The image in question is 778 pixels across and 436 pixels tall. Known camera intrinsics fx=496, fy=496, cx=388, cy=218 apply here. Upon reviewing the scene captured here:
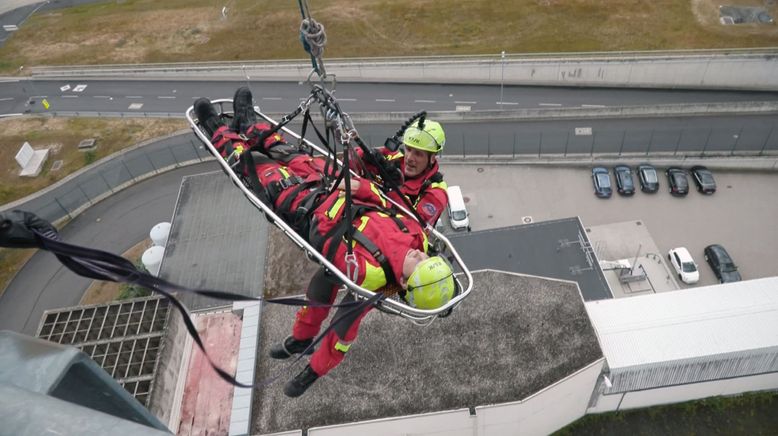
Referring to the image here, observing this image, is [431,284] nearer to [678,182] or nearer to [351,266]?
[351,266]

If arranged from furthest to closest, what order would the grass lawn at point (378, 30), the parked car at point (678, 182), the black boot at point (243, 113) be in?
the grass lawn at point (378, 30) → the parked car at point (678, 182) → the black boot at point (243, 113)

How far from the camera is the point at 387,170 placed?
8.70 metres

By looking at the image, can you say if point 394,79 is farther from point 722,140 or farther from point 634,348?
point 634,348

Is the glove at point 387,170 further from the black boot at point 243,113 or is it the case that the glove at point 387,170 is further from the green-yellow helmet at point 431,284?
the black boot at point 243,113

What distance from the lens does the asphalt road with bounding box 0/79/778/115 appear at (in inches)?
1136

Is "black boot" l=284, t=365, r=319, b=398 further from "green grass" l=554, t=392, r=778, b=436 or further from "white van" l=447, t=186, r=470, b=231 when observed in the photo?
"white van" l=447, t=186, r=470, b=231

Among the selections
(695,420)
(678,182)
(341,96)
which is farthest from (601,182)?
(341,96)

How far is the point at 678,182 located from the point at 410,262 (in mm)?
21533

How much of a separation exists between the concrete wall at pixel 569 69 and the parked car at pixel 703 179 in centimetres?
732

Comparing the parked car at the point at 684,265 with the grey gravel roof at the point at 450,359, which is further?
the parked car at the point at 684,265

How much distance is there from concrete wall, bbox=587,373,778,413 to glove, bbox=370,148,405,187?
10.6 meters

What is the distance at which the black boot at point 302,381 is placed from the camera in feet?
32.0

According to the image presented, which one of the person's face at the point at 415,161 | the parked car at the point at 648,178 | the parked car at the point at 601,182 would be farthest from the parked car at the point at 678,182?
the person's face at the point at 415,161

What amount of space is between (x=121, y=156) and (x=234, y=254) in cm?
1459
